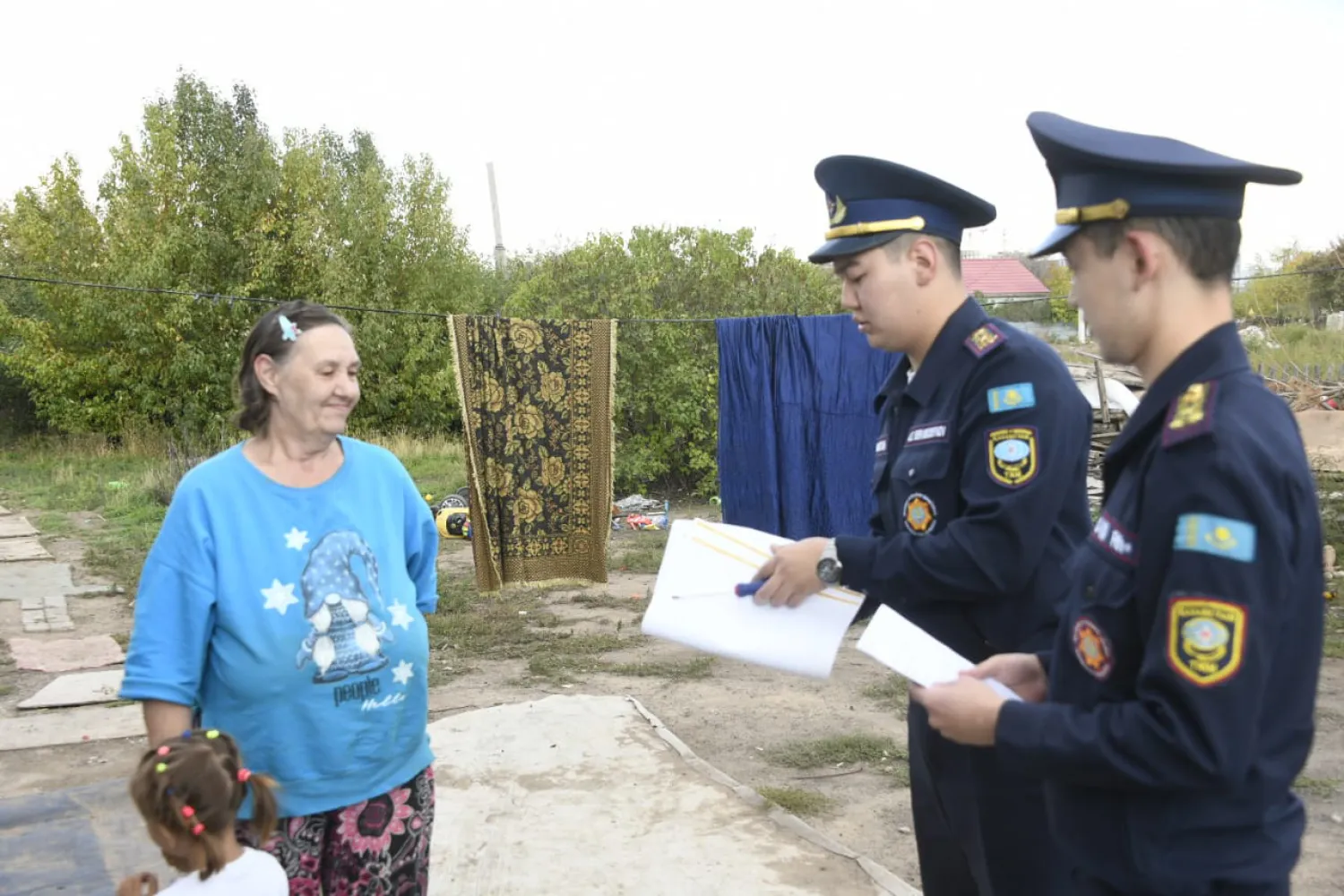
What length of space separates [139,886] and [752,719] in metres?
3.58

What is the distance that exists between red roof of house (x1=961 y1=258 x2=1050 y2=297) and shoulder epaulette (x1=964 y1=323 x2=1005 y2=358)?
3335cm

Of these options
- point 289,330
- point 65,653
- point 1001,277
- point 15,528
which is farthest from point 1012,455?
point 1001,277

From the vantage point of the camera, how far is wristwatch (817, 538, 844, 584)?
1981 millimetres

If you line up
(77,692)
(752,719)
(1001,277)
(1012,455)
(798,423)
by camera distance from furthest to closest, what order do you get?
(1001,277)
(798,423)
(77,692)
(752,719)
(1012,455)

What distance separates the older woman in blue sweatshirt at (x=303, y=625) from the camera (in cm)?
204

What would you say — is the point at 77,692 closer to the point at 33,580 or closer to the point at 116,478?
the point at 33,580

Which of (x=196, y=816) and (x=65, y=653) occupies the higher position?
(x=196, y=816)

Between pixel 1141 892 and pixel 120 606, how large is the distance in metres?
8.25

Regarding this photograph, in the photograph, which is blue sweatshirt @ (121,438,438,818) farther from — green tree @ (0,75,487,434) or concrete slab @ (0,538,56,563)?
green tree @ (0,75,487,434)

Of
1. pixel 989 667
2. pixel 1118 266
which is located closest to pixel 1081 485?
pixel 989 667

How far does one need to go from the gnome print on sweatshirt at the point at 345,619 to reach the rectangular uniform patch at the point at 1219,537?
154 cm

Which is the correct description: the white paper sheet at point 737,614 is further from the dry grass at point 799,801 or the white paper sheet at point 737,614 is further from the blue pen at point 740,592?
the dry grass at point 799,801

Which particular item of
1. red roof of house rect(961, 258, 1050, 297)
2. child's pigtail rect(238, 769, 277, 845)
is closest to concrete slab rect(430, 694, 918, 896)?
child's pigtail rect(238, 769, 277, 845)

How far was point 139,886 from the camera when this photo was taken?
6.17 feet
